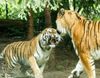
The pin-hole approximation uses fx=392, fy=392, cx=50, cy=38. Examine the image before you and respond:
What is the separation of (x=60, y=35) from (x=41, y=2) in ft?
2.41

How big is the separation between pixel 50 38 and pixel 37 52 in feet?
1.18

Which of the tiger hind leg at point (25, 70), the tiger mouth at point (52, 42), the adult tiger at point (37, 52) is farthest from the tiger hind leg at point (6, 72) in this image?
the tiger mouth at point (52, 42)

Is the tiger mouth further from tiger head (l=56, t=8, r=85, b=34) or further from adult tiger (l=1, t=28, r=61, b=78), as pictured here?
tiger head (l=56, t=8, r=85, b=34)

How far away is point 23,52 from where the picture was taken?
7.54 m

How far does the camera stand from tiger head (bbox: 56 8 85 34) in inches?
274

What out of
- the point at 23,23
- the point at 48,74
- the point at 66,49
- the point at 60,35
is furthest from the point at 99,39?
the point at 23,23

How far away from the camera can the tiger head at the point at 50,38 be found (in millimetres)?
7054

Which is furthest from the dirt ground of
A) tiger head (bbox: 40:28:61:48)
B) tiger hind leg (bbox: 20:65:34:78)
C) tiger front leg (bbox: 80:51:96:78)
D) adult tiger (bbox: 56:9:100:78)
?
tiger front leg (bbox: 80:51:96:78)

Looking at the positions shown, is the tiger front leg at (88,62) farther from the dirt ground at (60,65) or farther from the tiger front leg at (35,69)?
the dirt ground at (60,65)

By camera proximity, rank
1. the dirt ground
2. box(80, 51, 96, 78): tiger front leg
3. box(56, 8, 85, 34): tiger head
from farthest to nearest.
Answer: the dirt ground → box(56, 8, 85, 34): tiger head → box(80, 51, 96, 78): tiger front leg

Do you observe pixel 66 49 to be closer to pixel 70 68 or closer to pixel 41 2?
pixel 70 68

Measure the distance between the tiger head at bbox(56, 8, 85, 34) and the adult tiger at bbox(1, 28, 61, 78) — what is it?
0.16m

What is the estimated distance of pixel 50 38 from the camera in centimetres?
712

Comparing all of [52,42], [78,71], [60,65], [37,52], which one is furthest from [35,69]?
[60,65]
